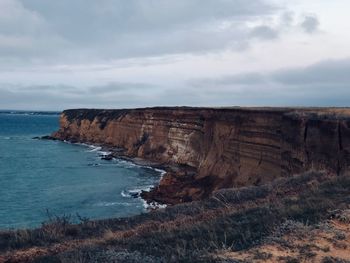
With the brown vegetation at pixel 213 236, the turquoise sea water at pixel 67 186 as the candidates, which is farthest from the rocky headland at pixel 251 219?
the turquoise sea water at pixel 67 186

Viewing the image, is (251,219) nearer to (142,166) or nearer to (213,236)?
(213,236)

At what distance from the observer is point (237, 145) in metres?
33.9

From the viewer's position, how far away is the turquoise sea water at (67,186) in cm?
2741

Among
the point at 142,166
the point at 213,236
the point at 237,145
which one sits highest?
the point at 213,236

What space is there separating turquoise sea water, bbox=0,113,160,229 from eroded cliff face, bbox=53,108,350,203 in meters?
3.52

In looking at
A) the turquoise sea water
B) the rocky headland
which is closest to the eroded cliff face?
the rocky headland

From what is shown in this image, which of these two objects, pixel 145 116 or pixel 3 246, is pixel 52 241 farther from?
pixel 145 116

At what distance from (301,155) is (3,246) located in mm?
19146

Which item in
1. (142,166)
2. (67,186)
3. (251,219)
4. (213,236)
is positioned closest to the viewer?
(213,236)

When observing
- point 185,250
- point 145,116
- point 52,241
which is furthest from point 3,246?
point 145,116

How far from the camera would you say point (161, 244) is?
8.08 metres

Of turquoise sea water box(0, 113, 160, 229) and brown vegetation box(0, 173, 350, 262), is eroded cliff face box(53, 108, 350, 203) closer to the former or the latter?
turquoise sea water box(0, 113, 160, 229)

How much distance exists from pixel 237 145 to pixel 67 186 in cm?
1388

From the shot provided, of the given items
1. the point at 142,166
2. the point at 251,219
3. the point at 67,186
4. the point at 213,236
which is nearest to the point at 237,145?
the point at 67,186
